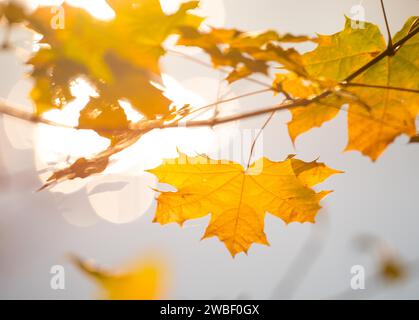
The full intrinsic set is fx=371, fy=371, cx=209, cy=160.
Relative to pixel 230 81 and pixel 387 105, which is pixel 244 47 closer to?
pixel 230 81

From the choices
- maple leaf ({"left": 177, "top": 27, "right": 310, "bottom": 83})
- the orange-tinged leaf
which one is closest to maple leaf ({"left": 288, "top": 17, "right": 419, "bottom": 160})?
the orange-tinged leaf

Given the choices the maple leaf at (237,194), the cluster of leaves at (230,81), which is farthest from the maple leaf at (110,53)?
the maple leaf at (237,194)

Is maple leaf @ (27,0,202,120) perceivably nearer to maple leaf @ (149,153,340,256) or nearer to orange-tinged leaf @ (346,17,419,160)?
maple leaf @ (149,153,340,256)

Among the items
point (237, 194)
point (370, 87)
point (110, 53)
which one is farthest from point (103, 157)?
point (370, 87)

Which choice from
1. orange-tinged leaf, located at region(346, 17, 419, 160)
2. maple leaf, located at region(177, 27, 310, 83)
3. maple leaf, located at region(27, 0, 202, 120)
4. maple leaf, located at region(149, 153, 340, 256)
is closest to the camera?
maple leaf, located at region(27, 0, 202, 120)

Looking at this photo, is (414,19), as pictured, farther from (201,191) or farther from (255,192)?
(201,191)

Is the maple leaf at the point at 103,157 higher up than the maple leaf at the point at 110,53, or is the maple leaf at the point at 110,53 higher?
the maple leaf at the point at 110,53

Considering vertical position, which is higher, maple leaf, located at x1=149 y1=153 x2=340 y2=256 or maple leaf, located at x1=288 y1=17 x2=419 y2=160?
maple leaf, located at x1=288 y1=17 x2=419 y2=160

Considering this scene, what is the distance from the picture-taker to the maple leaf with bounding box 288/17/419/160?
3.34 ft

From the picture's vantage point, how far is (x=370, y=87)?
1.10m

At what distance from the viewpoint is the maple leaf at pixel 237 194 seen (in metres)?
1.12

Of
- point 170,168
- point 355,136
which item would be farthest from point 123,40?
point 355,136

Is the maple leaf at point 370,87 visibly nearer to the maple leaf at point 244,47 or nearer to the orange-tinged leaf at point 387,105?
the orange-tinged leaf at point 387,105

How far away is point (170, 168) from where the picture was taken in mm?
1144
